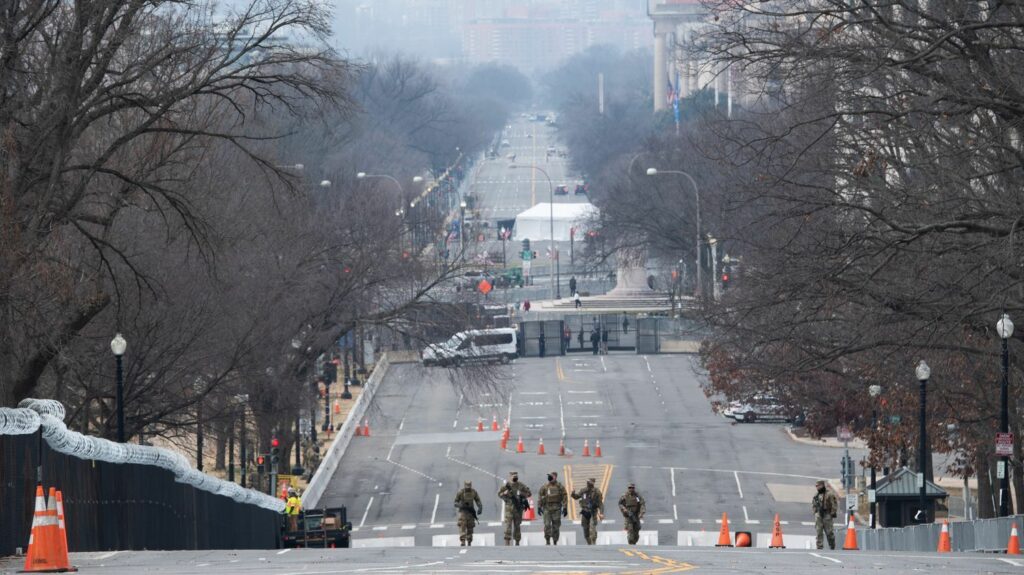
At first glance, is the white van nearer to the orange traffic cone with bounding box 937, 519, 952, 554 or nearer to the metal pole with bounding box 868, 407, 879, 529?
the metal pole with bounding box 868, 407, 879, 529

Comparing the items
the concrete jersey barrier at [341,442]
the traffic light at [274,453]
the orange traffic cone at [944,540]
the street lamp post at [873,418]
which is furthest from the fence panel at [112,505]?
the concrete jersey barrier at [341,442]

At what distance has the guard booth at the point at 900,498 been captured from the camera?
36406mm

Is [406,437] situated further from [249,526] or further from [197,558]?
[197,558]

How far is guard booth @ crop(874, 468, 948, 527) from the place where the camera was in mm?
36406

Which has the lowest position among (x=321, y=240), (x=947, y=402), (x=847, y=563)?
(x=847, y=563)

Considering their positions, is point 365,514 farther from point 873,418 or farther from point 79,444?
point 79,444

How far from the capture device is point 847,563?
20.0 metres

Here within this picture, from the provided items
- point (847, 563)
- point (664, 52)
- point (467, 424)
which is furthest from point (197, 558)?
point (664, 52)

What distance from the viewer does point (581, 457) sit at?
53875 mm

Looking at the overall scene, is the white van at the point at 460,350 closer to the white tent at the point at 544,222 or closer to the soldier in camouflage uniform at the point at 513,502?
the soldier in camouflage uniform at the point at 513,502

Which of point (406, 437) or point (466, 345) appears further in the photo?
point (406, 437)

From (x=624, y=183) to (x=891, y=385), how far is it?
71.0 m

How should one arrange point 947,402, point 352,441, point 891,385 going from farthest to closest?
point 352,441 < point 891,385 < point 947,402

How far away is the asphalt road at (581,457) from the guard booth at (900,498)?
2.40m
